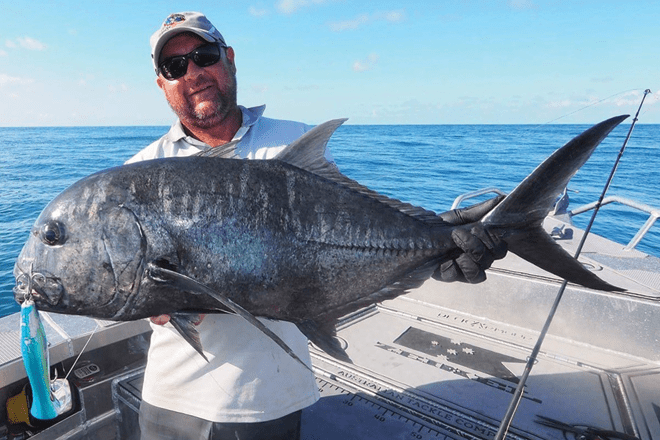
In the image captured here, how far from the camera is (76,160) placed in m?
29.0

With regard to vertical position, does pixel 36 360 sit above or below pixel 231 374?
above

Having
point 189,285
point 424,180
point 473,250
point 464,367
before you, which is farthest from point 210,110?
point 424,180

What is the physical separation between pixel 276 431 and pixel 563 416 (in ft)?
7.11

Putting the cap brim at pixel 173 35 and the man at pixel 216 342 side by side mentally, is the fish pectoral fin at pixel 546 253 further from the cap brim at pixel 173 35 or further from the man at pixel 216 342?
the cap brim at pixel 173 35

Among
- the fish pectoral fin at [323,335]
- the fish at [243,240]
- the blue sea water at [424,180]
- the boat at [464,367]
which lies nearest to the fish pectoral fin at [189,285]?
the fish at [243,240]

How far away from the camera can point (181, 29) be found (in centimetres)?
250

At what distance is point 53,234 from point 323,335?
1.24 m

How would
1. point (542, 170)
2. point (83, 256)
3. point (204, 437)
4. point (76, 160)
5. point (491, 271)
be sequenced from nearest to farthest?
point (83, 256), point (542, 170), point (204, 437), point (491, 271), point (76, 160)

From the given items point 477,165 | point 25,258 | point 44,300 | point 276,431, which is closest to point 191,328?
point 44,300

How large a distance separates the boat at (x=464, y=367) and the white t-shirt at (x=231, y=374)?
25.9 inches

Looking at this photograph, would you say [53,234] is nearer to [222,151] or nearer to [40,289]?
[40,289]

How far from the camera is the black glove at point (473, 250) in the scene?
6.61 ft

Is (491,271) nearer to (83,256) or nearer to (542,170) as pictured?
(542,170)

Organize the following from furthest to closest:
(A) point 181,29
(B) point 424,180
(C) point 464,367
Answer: (B) point 424,180, (C) point 464,367, (A) point 181,29
